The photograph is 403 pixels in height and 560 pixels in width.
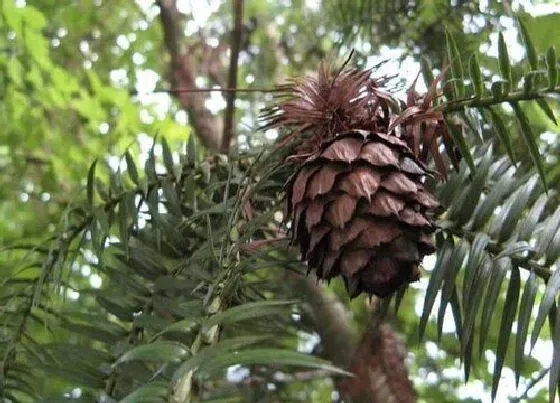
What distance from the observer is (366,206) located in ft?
1.45

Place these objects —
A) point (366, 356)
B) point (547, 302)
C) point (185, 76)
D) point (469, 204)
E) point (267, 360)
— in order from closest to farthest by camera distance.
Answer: point (267, 360)
point (547, 302)
point (469, 204)
point (366, 356)
point (185, 76)

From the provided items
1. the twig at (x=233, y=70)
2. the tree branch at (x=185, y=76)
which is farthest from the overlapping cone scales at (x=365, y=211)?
the tree branch at (x=185, y=76)

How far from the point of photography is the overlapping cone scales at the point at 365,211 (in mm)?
441

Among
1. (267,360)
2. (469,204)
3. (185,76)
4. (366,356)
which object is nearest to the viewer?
(267,360)

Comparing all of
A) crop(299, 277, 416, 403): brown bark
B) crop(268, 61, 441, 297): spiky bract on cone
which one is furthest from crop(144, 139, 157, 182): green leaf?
crop(299, 277, 416, 403): brown bark

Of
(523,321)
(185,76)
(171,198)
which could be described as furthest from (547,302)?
(185,76)

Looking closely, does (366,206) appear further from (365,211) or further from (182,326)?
(182,326)

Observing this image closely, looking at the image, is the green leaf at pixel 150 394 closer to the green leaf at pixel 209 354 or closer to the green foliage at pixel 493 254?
the green leaf at pixel 209 354

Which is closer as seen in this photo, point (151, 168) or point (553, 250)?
point (553, 250)

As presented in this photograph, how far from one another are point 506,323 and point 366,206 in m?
0.11

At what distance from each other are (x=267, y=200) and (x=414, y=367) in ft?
2.24

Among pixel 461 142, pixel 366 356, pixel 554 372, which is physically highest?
pixel 461 142

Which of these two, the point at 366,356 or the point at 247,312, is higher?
the point at 247,312

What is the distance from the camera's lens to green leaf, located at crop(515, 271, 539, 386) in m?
0.44
